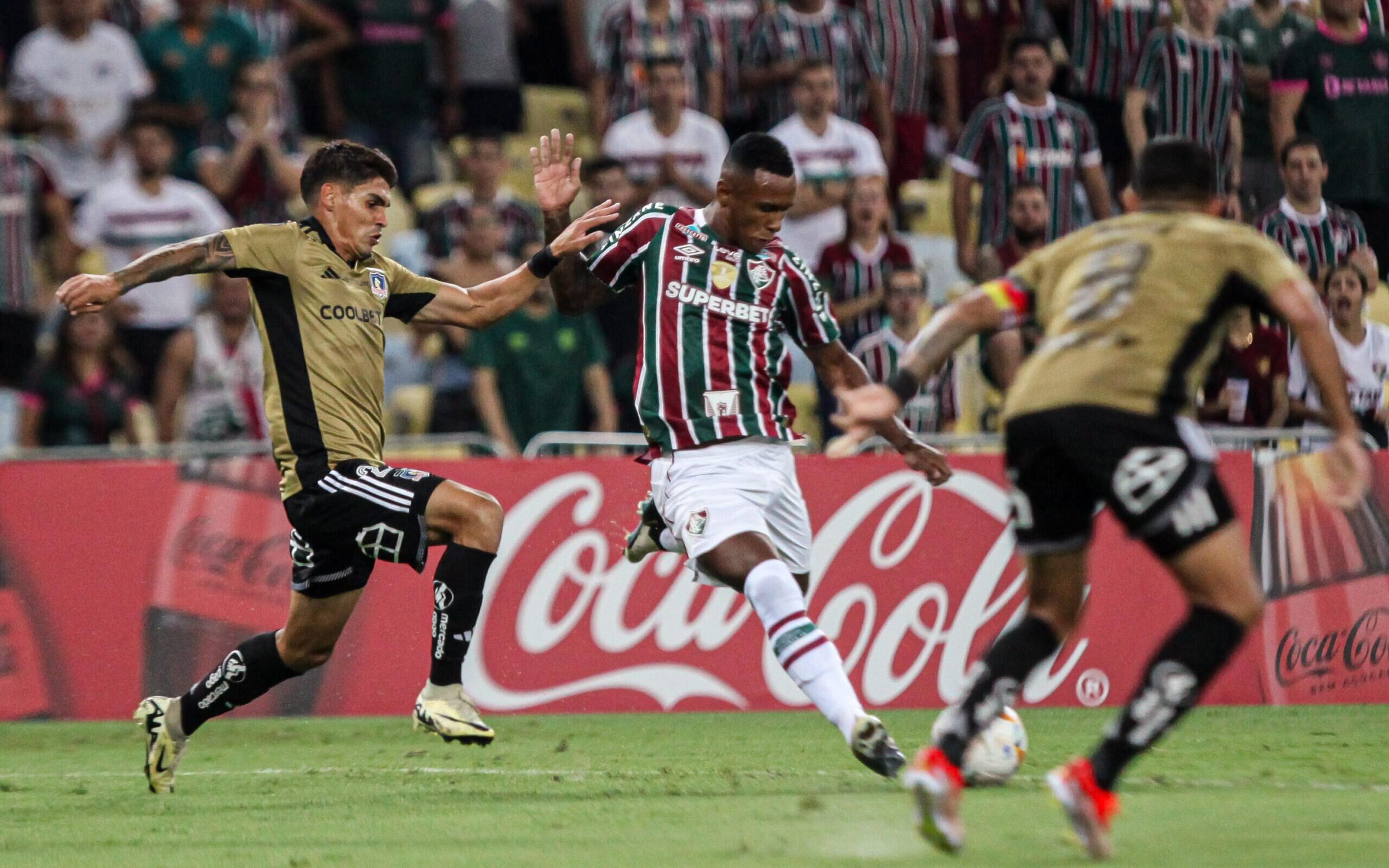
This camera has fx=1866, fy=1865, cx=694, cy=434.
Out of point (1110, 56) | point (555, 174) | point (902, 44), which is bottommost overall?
point (1110, 56)

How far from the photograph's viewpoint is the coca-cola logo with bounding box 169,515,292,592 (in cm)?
1098

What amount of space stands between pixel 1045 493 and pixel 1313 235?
25.8 feet

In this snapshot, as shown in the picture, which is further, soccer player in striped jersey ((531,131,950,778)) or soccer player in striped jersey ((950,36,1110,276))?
soccer player in striped jersey ((950,36,1110,276))

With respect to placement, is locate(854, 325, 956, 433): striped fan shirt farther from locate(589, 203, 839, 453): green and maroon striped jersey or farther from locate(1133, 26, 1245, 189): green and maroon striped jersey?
locate(589, 203, 839, 453): green and maroon striped jersey

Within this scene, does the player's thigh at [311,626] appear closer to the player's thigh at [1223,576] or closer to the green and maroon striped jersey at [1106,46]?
the player's thigh at [1223,576]

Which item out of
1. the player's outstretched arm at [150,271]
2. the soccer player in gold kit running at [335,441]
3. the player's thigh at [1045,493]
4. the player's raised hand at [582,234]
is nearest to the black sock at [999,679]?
A: the player's thigh at [1045,493]

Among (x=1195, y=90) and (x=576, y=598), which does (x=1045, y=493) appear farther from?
(x=1195, y=90)

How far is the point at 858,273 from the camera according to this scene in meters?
13.0

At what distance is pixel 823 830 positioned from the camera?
602 cm

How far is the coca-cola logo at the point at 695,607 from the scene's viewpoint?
10.9 meters

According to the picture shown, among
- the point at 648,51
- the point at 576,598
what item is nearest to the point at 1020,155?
the point at 648,51

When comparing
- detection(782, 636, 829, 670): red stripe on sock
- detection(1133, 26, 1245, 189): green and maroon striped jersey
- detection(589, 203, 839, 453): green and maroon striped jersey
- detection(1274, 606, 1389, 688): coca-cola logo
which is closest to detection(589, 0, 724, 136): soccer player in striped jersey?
detection(1133, 26, 1245, 189): green and maroon striped jersey

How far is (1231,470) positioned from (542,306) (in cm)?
461

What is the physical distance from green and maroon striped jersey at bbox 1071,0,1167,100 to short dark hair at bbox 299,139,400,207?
8.63m
